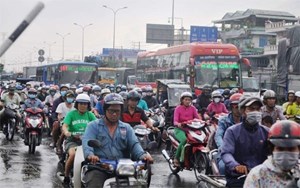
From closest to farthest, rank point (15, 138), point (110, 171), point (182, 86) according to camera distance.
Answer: point (110, 171), point (15, 138), point (182, 86)

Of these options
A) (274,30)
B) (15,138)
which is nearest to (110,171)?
(15,138)

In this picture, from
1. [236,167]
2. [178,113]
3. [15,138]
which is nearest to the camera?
[236,167]

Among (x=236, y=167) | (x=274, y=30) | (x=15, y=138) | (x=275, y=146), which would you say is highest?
(x=274, y=30)

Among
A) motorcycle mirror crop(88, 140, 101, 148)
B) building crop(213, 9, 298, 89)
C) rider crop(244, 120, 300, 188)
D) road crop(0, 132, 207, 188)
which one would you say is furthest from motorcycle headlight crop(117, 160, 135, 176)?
building crop(213, 9, 298, 89)

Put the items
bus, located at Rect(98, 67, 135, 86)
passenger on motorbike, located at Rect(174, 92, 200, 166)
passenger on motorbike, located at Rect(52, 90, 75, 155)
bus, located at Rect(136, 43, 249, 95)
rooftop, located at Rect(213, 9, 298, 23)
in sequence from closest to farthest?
passenger on motorbike, located at Rect(174, 92, 200, 166), passenger on motorbike, located at Rect(52, 90, 75, 155), bus, located at Rect(136, 43, 249, 95), bus, located at Rect(98, 67, 135, 86), rooftop, located at Rect(213, 9, 298, 23)

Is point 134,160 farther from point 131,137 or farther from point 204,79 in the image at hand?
point 204,79

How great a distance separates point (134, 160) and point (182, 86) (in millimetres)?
11876

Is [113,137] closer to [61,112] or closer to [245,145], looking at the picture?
[245,145]

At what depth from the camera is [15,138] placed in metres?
17.1

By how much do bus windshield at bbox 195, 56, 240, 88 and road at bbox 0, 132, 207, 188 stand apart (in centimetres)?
987

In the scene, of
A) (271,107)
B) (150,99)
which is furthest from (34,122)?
(271,107)

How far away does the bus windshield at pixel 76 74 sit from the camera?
1249 inches

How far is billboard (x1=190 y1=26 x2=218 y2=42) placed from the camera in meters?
52.6

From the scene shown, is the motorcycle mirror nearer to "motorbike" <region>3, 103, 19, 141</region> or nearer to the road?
the road
